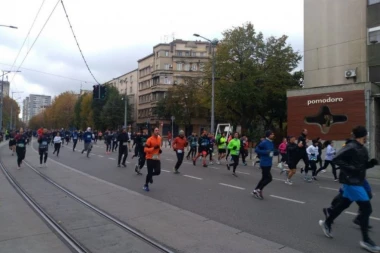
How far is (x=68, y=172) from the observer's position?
14141mm

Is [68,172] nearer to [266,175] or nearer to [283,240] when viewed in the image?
[266,175]

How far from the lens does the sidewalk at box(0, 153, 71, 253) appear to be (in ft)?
17.4

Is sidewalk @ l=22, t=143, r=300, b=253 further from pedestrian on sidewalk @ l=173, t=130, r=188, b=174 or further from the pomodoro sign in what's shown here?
the pomodoro sign

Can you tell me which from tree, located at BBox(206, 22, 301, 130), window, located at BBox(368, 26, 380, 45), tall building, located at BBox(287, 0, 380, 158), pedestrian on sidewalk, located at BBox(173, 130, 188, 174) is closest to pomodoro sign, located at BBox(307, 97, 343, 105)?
tall building, located at BBox(287, 0, 380, 158)

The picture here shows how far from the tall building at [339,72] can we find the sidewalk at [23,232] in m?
18.9

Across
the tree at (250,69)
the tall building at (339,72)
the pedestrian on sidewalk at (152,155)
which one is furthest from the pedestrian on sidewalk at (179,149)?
the tree at (250,69)

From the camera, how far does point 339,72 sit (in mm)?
27406

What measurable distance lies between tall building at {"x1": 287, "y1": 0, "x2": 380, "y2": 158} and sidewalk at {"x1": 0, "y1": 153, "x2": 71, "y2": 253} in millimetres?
18918

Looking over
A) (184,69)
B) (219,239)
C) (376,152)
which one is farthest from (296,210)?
(184,69)

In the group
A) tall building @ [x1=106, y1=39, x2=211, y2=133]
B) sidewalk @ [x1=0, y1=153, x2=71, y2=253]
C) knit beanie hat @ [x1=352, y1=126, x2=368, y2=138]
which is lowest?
sidewalk @ [x1=0, y1=153, x2=71, y2=253]

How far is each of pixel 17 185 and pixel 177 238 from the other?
7.21 m

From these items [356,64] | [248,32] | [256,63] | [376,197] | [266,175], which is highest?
[248,32]

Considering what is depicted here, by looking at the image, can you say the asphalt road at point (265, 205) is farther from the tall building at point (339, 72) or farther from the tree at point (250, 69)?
the tree at point (250, 69)

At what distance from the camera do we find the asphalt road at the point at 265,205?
5.83 metres
